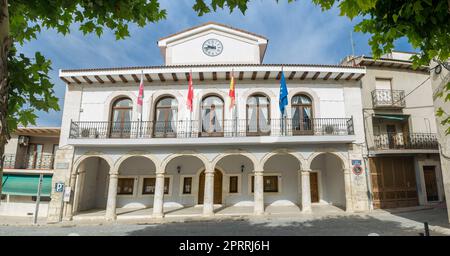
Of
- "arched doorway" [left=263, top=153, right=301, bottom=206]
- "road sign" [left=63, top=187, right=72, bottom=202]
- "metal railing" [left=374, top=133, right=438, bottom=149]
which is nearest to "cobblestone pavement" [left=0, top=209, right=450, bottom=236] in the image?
"road sign" [left=63, top=187, right=72, bottom=202]

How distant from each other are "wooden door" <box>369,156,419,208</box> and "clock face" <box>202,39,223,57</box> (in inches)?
431

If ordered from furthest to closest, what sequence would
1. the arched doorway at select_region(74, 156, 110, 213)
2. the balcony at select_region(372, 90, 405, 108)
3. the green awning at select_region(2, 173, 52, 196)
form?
the balcony at select_region(372, 90, 405, 108) < the green awning at select_region(2, 173, 52, 196) < the arched doorway at select_region(74, 156, 110, 213)

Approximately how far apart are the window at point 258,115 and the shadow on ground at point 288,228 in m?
4.74

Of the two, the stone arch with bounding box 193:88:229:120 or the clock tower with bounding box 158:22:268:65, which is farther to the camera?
the clock tower with bounding box 158:22:268:65

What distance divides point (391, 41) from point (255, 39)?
1307cm

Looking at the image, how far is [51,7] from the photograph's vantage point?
3.11 metres

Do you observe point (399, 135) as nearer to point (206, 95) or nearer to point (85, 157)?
point (206, 95)

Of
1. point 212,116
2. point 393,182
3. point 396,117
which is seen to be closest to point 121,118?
point 212,116

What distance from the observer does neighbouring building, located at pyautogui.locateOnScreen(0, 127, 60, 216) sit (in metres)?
14.0

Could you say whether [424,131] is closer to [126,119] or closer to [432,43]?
[432,43]

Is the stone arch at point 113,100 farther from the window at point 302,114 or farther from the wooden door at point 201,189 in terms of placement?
the window at point 302,114

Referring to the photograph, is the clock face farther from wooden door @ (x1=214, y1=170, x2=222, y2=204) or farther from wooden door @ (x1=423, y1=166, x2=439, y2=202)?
wooden door @ (x1=423, y1=166, x2=439, y2=202)

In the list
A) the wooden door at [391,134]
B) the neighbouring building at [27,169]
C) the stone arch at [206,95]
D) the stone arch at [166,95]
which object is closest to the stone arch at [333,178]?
the wooden door at [391,134]
